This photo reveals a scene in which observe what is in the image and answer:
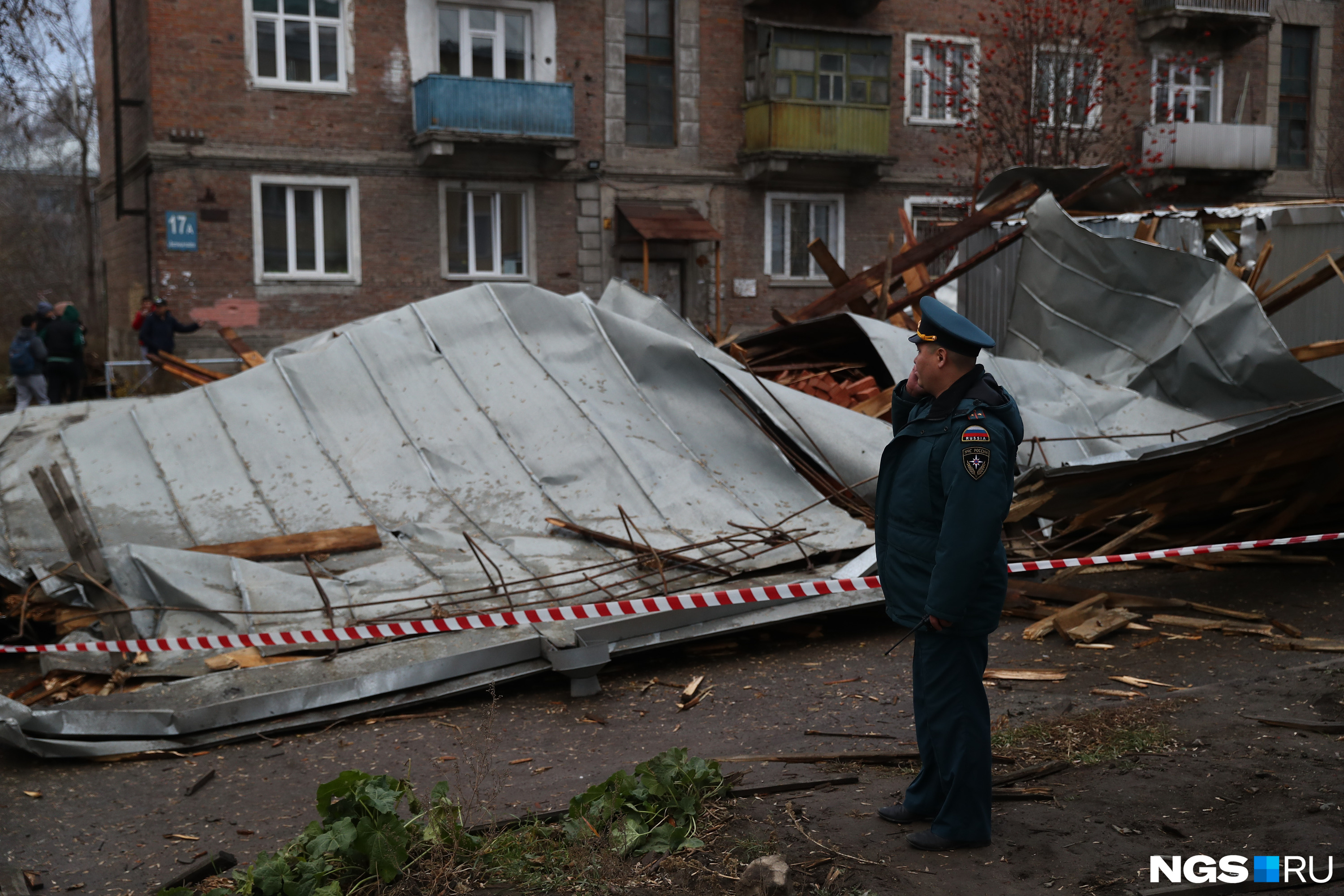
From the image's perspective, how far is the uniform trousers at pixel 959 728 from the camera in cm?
357

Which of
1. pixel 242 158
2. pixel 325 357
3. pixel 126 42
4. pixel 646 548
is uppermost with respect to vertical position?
pixel 126 42

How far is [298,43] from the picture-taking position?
1927cm

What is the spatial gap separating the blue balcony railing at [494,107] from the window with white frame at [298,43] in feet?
5.01

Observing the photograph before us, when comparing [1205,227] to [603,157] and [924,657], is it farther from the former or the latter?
[603,157]

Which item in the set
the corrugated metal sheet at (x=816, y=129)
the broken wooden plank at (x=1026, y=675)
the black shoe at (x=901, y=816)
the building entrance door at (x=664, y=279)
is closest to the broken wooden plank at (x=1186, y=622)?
the broken wooden plank at (x=1026, y=675)

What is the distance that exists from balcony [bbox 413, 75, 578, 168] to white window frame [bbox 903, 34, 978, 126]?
7.54m

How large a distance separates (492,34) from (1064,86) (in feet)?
33.9

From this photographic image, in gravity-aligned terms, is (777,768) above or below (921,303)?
below

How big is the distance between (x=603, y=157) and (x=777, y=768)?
1842 cm

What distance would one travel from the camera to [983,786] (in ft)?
11.8

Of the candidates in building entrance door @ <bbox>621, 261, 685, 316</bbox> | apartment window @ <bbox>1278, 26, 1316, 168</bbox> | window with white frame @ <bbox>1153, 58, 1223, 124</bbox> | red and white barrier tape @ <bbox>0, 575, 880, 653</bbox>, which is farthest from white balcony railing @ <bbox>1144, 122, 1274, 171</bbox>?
red and white barrier tape @ <bbox>0, 575, 880, 653</bbox>

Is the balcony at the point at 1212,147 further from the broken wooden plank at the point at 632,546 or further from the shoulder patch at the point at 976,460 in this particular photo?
the shoulder patch at the point at 976,460

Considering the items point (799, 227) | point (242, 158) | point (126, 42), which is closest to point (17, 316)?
point (126, 42)

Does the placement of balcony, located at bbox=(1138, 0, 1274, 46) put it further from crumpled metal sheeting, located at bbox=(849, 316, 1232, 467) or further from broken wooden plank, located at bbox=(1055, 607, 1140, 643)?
broken wooden plank, located at bbox=(1055, 607, 1140, 643)
